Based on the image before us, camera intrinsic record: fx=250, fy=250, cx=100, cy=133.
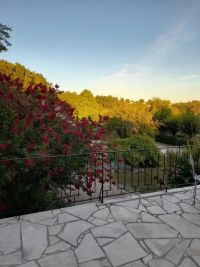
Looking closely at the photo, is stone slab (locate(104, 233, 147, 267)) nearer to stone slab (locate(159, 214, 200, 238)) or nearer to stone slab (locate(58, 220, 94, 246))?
stone slab (locate(58, 220, 94, 246))

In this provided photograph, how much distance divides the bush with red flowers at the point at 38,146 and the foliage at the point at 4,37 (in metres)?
3.81

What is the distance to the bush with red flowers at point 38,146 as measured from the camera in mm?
3922

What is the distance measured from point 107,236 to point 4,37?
24.8 feet

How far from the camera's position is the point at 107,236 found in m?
2.84

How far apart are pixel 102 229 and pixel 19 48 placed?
Result: 11074mm

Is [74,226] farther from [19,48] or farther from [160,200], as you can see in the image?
[19,48]

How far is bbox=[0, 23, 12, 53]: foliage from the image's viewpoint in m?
7.89

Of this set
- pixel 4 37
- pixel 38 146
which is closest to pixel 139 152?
pixel 38 146

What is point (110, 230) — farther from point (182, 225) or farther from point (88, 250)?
point (182, 225)

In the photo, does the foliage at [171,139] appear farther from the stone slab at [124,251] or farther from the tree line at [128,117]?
the stone slab at [124,251]

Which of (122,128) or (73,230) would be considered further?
(122,128)

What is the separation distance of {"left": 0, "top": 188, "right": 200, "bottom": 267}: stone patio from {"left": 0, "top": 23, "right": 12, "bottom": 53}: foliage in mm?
6617

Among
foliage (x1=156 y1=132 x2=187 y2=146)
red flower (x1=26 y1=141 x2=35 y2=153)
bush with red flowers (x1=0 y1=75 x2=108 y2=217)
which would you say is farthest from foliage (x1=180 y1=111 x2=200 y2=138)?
red flower (x1=26 y1=141 x2=35 y2=153)

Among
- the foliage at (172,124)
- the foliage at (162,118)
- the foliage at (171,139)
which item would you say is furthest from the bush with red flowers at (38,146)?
the foliage at (162,118)
